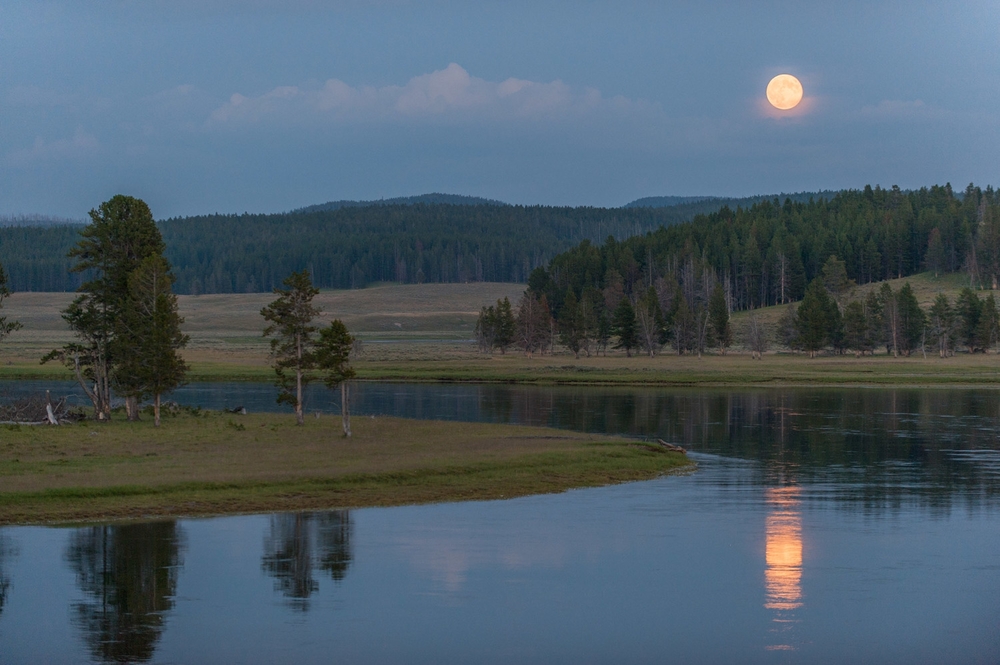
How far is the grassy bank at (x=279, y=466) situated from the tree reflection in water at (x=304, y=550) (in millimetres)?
1843

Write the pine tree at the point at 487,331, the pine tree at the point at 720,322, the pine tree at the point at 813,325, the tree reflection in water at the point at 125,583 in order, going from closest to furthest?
the tree reflection in water at the point at 125,583 → the pine tree at the point at 813,325 → the pine tree at the point at 720,322 → the pine tree at the point at 487,331

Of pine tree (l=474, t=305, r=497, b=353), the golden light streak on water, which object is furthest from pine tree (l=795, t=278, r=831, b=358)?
the golden light streak on water

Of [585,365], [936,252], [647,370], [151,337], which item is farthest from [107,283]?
[936,252]

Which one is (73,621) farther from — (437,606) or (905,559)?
(905,559)

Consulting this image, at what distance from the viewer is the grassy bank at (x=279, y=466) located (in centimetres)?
2838

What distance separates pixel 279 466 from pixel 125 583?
1333 cm

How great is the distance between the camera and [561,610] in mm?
19484

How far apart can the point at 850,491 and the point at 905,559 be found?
10.2 metres

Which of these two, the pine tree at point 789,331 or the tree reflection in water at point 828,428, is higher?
the pine tree at point 789,331

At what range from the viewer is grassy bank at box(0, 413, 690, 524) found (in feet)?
93.1

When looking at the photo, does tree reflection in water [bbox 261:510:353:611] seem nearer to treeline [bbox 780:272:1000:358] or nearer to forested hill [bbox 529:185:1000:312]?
treeline [bbox 780:272:1000:358]

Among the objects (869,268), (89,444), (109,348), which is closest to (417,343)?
(869,268)

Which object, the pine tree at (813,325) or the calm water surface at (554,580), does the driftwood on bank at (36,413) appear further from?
the pine tree at (813,325)

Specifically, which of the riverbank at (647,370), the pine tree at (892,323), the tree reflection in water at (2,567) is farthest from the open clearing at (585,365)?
the tree reflection in water at (2,567)
